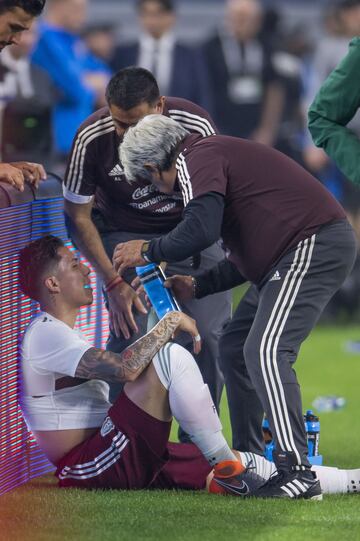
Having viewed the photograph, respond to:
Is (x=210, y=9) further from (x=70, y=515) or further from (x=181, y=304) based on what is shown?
(x=70, y=515)

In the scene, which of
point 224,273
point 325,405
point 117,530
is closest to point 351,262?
point 224,273

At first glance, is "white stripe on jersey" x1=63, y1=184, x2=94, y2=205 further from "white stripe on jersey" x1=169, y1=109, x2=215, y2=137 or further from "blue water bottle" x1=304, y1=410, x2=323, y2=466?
"blue water bottle" x1=304, y1=410, x2=323, y2=466

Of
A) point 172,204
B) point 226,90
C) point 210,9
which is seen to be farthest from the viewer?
point 210,9

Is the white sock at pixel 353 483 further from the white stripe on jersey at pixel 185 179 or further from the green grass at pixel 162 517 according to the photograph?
the white stripe on jersey at pixel 185 179

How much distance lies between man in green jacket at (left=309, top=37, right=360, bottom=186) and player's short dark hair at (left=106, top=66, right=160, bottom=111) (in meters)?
0.81

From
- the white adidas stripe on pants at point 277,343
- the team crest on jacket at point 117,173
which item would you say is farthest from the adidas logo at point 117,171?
the white adidas stripe on pants at point 277,343

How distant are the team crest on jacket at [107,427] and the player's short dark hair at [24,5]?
5.95 feet

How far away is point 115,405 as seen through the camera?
6109 millimetres

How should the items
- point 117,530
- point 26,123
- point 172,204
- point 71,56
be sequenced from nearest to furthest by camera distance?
1. point 117,530
2. point 172,204
3. point 26,123
4. point 71,56

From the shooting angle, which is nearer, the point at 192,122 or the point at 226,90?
the point at 192,122

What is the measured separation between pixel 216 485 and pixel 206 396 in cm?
42

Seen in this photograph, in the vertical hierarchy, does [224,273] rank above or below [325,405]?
above

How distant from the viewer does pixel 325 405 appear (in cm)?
894

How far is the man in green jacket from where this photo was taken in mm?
6016
